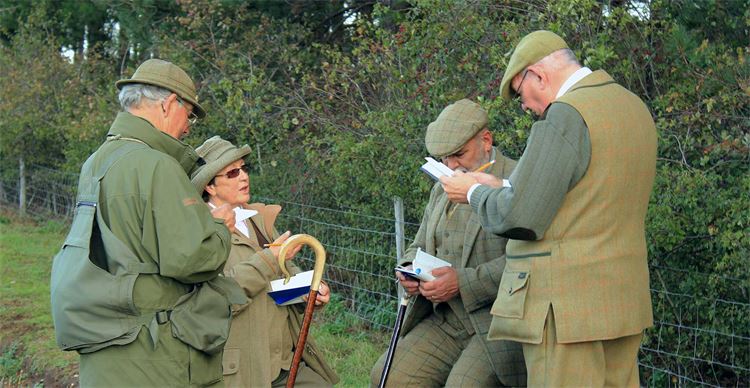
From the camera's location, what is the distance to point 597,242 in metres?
3.42

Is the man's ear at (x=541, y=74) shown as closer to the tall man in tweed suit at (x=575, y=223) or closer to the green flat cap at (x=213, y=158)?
the tall man in tweed suit at (x=575, y=223)

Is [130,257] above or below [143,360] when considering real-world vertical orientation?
above

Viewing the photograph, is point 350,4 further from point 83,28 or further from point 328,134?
point 83,28

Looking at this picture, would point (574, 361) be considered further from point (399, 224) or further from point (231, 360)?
point (399, 224)

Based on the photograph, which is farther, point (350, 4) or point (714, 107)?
point (350, 4)

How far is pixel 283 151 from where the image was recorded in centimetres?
934

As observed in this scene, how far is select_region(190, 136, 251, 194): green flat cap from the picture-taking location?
15.3 feet

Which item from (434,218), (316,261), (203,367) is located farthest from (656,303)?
(203,367)

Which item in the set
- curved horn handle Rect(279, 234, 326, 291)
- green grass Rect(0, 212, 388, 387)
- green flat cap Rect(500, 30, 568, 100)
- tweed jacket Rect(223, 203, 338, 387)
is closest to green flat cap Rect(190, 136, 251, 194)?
tweed jacket Rect(223, 203, 338, 387)

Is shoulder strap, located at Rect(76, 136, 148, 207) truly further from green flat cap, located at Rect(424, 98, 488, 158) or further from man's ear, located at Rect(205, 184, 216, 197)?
green flat cap, located at Rect(424, 98, 488, 158)

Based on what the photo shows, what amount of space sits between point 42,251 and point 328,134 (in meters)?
6.30

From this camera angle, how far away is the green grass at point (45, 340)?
22.9ft

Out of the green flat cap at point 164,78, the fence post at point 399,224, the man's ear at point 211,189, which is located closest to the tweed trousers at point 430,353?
the man's ear at point 211,189

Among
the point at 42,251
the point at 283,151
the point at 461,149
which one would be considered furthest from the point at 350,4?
the point at 461,149
